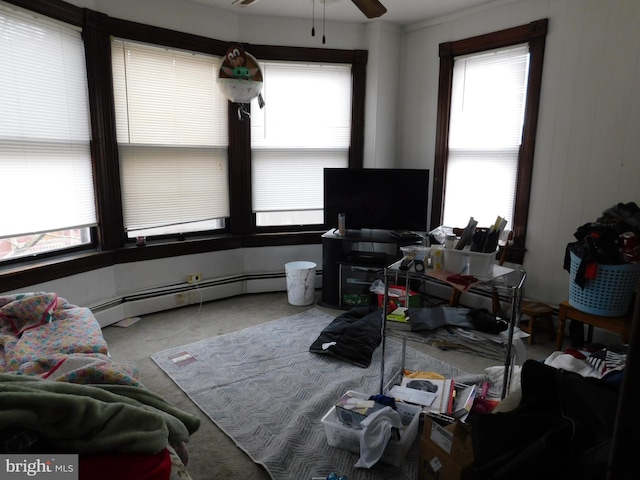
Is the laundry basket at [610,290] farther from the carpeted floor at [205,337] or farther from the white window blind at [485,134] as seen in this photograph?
the white window blind at [485,134]

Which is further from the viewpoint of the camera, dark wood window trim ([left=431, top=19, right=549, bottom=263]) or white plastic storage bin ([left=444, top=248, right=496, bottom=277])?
dark wood window trim ([left=431, top=19, right=549, bottom=263])

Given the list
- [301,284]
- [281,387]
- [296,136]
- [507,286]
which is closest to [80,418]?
[281,387]

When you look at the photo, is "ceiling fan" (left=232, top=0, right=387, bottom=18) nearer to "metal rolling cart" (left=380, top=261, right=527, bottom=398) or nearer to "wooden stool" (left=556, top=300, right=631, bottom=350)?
"metal rolling cart" (left=380, top=261, right=527, bottom=398)

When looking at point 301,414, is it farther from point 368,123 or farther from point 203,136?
point 368,123

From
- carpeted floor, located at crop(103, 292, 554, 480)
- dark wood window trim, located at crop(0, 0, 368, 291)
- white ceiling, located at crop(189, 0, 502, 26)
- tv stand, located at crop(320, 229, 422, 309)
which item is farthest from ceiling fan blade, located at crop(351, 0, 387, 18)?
carpeted floor, located at crop(103, 292, 554, 480)

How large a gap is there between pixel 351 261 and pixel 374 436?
212cm

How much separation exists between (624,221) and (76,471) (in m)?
3.17

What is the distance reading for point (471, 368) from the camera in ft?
9.70

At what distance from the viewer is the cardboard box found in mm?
1577

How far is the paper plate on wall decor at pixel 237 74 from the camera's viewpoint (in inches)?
124

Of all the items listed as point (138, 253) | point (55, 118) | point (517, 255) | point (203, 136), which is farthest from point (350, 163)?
point (55, 118)

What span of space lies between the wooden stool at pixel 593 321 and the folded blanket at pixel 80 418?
2.65 metres

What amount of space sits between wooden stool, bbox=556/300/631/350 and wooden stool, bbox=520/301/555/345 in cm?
20
